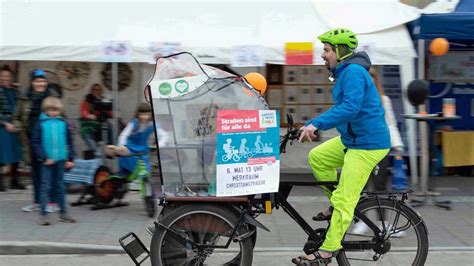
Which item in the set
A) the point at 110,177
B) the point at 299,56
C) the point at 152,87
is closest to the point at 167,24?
the point at 299,56

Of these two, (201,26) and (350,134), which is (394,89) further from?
(350,134)

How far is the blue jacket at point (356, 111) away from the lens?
4.47m

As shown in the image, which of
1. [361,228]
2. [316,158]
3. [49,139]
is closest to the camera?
[361,228]

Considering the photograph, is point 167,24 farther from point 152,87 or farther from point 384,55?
point 152,87

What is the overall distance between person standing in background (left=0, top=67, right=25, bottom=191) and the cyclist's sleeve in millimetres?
5338

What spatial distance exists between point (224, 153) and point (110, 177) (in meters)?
3.35

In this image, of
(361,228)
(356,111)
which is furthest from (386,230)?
(356,111)

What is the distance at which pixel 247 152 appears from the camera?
4.64 m

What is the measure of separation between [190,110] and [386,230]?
5.58 ft

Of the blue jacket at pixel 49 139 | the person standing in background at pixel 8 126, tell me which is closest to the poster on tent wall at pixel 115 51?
the person standing in background at pixel 8 126

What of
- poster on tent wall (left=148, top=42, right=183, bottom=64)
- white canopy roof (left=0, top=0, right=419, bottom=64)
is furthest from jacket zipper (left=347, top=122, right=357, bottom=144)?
poster on tent wall (left=148, top=42, right=183, bottom=64)

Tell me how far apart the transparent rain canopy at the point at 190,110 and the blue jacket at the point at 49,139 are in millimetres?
2478

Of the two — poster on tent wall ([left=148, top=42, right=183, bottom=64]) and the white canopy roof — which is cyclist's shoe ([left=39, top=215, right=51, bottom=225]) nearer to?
the white canopy roof

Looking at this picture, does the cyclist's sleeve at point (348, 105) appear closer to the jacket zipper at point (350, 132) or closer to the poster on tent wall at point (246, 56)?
the jacket zipper at point (350, 132)
